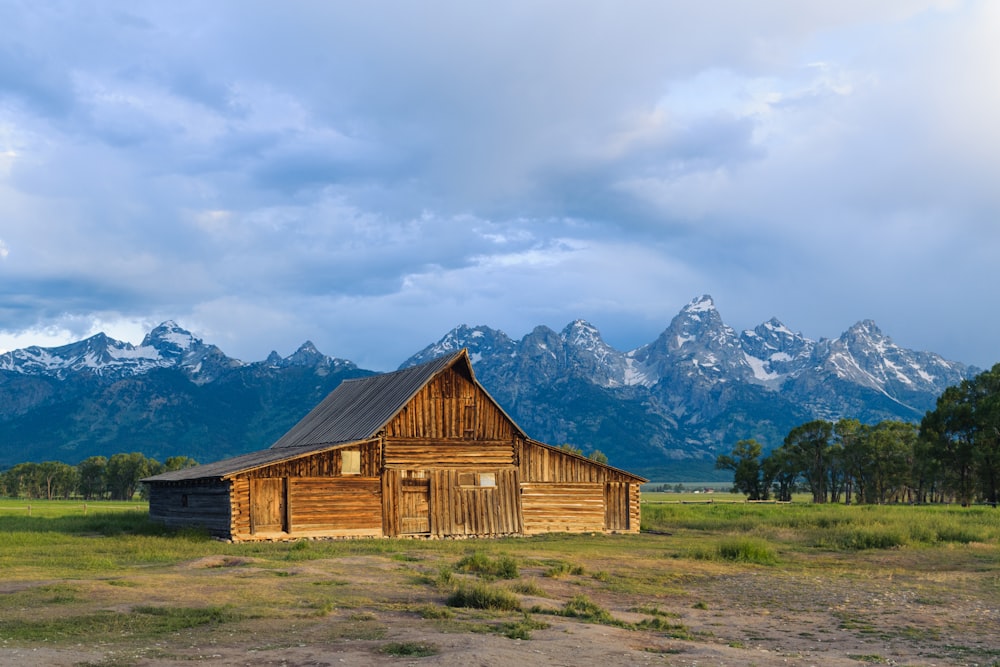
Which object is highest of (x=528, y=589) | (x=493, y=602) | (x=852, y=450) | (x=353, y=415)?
(x=353, y=415)

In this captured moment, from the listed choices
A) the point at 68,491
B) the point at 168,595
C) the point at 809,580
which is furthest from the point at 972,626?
the point at 68,491

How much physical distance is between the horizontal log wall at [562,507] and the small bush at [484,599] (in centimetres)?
2479

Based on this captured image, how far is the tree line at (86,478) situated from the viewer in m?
122

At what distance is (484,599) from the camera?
60.9 feet

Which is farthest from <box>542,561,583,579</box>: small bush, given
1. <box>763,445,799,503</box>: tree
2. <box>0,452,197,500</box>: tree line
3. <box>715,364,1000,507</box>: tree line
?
<box>0,452,197,500</box>: tree line

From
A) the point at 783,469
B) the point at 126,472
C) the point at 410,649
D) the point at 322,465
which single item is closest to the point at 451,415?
the point at 322,465

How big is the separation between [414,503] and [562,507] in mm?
8010

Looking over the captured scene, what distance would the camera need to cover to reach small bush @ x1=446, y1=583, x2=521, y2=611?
18.5 meters

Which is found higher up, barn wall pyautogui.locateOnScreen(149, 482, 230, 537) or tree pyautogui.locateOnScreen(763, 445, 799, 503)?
barn wall pyautogui.locateOnScreen(149, 482, 230, 537)

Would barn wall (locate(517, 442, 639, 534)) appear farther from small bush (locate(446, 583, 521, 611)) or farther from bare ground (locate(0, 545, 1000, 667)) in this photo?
small bush (locate(446, 583, 521, 611))

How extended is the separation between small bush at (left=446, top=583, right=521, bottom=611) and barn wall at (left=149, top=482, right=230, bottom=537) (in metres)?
21.0

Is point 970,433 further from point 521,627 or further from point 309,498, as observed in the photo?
A: point 521,627

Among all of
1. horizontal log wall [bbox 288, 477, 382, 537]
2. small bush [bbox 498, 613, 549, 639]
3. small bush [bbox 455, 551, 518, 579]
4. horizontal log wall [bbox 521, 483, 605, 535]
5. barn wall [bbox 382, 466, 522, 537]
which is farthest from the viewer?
horizontal log wall [bbox 521, 483, 605, 535]

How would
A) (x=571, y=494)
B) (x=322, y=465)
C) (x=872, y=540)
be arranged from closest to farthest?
1. (x=872, y=540)
2. (x=322, y=465)
3. (x=571, y=494)
